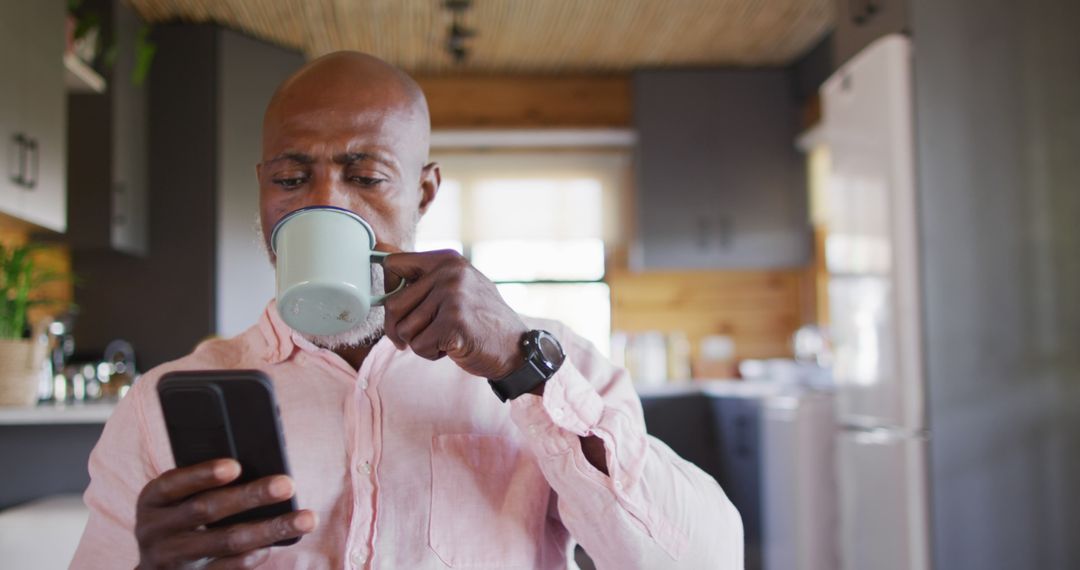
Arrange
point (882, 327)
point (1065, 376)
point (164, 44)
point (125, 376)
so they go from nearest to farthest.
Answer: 1. point (1065, 376)
2. point (882, 327)
3. point (125, 376)
4. point (164, 44)

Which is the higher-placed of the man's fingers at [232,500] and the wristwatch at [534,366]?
the wristwatch at [534,366]

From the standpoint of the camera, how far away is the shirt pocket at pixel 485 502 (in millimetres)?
916

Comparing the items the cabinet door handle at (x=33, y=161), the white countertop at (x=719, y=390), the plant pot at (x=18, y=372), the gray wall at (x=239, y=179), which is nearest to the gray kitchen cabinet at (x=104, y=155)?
the gray wall at (x=239, y=179)

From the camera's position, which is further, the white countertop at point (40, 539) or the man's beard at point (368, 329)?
the white countertop at point (40, 539)

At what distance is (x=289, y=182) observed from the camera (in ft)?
3.10

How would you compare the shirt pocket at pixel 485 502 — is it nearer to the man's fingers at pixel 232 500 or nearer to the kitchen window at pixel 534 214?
the man's fingers at pixel 232 500

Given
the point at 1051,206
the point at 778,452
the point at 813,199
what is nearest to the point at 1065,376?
the point at 1051,206

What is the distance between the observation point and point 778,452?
11.4ft

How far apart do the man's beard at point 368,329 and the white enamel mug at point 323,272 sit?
0.24 feet

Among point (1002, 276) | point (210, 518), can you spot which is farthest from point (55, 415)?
point (1002, 276)

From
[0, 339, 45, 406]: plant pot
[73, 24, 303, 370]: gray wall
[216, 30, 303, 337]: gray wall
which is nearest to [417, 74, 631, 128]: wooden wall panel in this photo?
[216, 30, 303, 337]: gray wall

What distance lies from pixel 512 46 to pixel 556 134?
535 mm

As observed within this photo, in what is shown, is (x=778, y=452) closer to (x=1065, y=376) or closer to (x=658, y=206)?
(x=1065, y=376)

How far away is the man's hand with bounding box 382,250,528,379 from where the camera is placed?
0.76 meters
